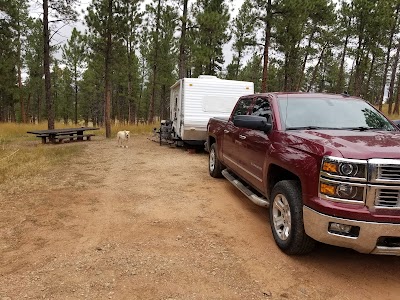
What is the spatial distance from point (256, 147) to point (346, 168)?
1.72m

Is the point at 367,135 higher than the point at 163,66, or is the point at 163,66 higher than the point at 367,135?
the point at 163,66

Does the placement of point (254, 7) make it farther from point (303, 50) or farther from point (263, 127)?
point (263, 127)

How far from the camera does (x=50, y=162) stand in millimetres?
8922

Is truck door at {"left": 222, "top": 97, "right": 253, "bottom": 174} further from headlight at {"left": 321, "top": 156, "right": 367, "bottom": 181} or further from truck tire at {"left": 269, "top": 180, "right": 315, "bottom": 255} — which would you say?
headlight at {"left": 321, "top": 156, "right": 367, "bottom": 181}

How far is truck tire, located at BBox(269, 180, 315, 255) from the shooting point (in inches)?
132

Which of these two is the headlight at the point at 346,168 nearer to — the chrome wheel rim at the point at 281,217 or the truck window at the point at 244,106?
the chrome wheel rim at the point at 281,217

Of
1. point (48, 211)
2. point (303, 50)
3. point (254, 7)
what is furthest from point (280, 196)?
point (303, 50)

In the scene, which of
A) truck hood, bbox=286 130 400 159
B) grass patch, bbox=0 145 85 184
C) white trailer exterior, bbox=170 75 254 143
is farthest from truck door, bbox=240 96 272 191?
white trailer exterior, bbox=170 75 254 143

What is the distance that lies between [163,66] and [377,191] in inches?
951

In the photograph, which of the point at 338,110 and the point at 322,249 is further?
the point at 338,110

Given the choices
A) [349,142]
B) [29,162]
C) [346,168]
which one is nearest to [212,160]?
[349,142]

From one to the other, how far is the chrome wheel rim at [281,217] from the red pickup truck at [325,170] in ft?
0.04

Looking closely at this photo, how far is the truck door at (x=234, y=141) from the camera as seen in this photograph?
17.6 ft

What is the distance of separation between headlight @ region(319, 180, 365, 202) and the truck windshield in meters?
1.28
